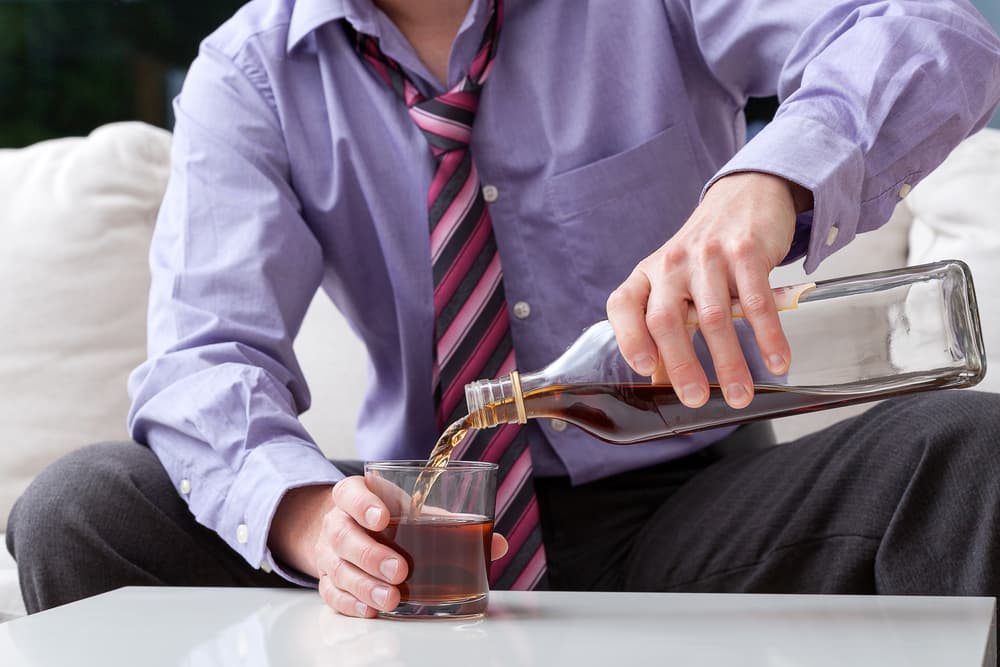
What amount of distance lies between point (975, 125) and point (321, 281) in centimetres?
77

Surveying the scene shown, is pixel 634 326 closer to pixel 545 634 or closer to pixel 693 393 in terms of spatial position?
pixel 693 393

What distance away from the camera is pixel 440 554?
0.75 meters

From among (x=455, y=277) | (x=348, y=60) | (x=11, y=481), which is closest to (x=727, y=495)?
(x=455, y=277)

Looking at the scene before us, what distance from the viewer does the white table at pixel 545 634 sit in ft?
2.08

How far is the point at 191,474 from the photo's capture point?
1.08 m

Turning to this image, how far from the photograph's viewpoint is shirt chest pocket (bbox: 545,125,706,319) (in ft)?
4.19

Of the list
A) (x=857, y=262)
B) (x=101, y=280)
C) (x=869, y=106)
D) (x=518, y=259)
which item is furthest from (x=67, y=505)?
(x=857, y=262)

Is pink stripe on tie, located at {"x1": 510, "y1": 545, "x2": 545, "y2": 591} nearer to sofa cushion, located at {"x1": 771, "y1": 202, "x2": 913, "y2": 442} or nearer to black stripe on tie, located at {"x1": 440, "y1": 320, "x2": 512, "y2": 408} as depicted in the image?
black stripe on tie, located at {"x1": 440, "y1": 320, "x2": 512, "y2": 408}

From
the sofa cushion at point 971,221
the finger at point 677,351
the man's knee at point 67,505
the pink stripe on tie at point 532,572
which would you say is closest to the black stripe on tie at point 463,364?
the pink stripe on tie at point 532,572

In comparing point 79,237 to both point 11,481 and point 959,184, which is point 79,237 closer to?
point 11,481

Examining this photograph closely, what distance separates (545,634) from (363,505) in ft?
→ 0.52

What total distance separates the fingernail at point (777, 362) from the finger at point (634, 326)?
73 millimetres

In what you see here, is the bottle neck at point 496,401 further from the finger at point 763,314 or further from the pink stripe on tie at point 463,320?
the pink stripe on tie at point 463,320

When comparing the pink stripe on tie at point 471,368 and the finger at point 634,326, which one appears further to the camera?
the pink stripe on tie at point 471,368
